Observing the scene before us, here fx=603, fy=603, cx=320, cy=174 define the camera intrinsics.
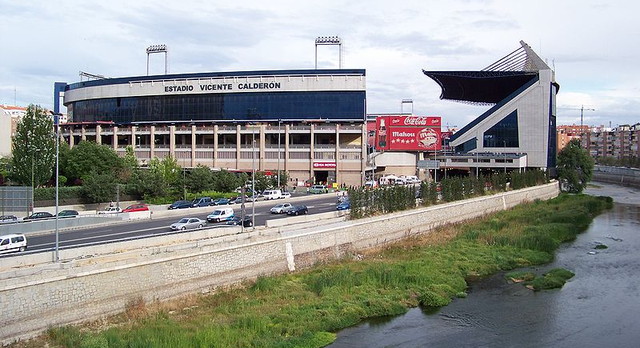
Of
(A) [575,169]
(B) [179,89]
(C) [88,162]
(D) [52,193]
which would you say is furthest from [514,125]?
(D) [52,193]

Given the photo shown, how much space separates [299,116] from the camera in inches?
3602

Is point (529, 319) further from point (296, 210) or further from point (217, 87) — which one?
point (217, 87)

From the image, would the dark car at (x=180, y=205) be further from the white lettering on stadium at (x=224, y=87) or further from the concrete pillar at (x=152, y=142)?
the concrete pillar at (x=152, y=142)

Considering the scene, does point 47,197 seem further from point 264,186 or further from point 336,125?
point 336,125

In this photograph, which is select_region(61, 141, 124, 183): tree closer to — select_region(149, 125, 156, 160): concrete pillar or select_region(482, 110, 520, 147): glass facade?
select_region(149, 125, 156, 160): concrete pillar

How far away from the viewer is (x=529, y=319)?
2856cm

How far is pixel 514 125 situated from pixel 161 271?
284 ft

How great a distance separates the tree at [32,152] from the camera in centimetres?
5825

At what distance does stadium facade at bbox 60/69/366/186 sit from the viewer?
293 ft

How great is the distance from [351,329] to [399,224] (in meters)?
21.6

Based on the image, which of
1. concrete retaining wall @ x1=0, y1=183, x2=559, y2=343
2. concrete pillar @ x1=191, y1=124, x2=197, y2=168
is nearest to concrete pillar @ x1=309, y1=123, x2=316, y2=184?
concrete pillar @ x1=191, y1=124, x2=197, y2=168

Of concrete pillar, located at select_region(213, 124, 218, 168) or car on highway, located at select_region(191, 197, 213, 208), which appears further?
concrete pillar, located at select_region(213, 124, 218, 168)

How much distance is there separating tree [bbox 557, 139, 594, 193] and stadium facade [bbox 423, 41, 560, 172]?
3097 mm

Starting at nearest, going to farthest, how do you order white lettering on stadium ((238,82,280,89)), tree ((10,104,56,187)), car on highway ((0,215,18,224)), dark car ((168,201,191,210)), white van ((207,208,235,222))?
car on highway ((0,215,18,224)) → white van ((207,208,235,222)) → dark car ((168,201,191,210)) → tree ((10,104,56,187)) → white lettering on stadium ((238,82,280,89))
